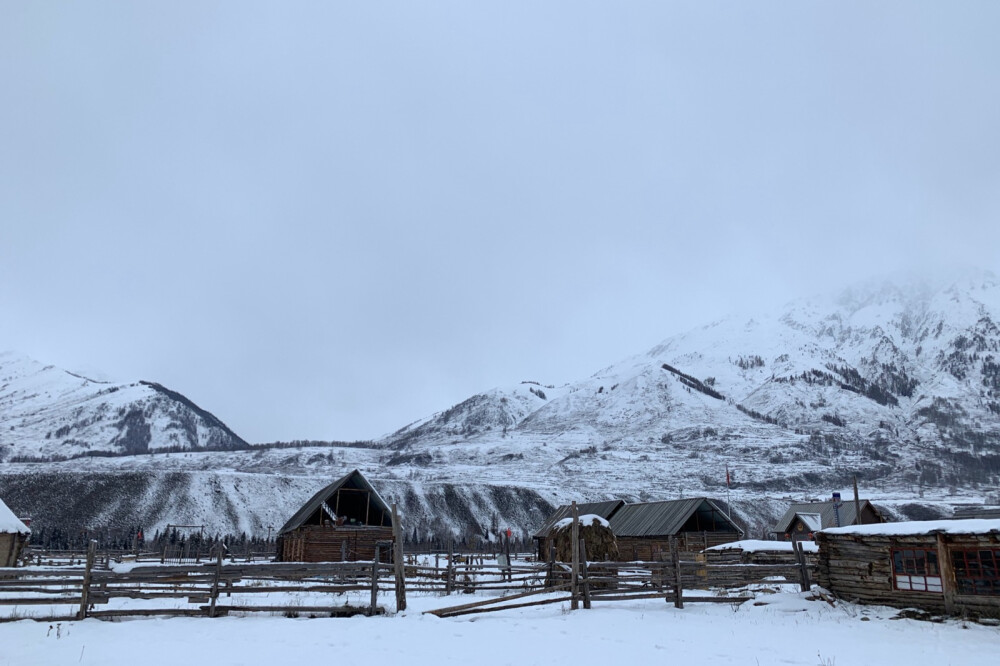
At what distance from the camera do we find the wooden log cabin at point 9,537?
32438mm

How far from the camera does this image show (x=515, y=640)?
43.4 ft

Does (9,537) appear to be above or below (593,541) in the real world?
above

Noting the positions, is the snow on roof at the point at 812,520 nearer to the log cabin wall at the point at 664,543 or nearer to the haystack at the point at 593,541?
the log cabin wall at the point at 664,543

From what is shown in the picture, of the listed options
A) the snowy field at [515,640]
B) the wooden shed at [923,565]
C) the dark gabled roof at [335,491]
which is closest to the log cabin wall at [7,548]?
the dark gabled roof at [335,491]

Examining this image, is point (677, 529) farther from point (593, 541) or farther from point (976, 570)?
point (976, 570)

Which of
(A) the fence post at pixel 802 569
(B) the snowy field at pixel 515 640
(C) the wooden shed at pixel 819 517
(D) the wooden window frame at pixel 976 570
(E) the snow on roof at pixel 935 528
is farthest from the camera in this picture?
(C) the wooden shed at pixel 819 517

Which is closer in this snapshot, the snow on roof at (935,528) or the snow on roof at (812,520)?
the snow on roof at (935,528)

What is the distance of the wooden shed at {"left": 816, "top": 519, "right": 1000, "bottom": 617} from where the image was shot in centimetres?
1617

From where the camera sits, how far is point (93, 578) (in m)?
15.9

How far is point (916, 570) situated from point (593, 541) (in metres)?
14.6

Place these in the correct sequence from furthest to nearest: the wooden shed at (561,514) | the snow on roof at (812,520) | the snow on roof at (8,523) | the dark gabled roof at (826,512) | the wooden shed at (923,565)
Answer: the dark gabled roof at (826,512)
the snow on roof at (812,520)
the wooden shed at (561,514)
the snow on roof at (8,523)
the wooden shed at (923,565)

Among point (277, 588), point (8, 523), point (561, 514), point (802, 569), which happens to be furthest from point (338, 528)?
point (802, 569)

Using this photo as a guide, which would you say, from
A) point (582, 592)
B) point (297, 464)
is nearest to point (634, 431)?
point (297, 464)

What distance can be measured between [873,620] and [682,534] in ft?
91.2
